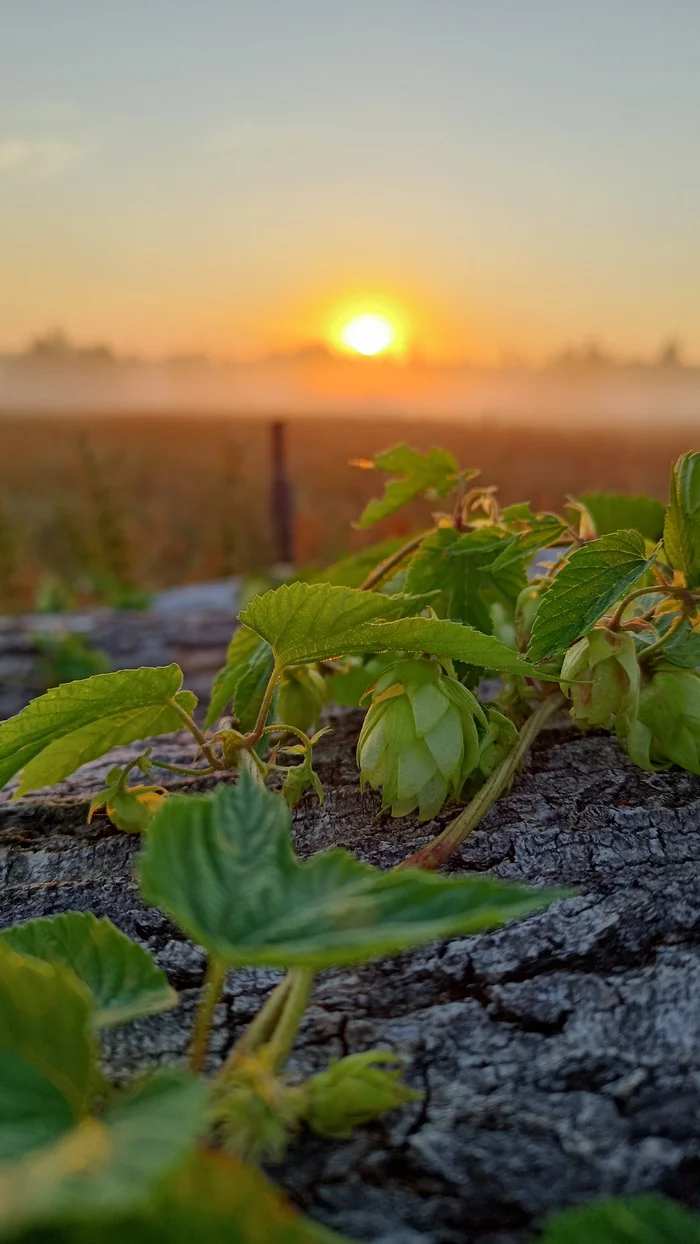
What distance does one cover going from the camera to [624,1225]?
1.72ft

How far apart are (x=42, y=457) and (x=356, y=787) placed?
23.1m

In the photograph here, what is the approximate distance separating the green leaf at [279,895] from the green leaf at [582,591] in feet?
1.19

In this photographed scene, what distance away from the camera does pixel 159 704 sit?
939 mm

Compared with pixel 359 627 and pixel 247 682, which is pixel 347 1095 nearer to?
pixel 359 627

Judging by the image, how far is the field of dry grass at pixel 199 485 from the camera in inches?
370

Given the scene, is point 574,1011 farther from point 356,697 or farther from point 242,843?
point 356,697

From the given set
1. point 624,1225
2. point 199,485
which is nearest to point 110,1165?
point 624,1225

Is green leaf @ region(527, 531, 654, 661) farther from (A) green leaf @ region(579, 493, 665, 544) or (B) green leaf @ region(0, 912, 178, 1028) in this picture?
(A) green leaf @ region(579, 493, 665, 544)

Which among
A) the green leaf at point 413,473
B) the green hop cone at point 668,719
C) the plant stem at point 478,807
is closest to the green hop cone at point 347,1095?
the plant stem at point 478,807

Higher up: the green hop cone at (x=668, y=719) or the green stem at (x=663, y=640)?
the green stem at (x=663, y=640)

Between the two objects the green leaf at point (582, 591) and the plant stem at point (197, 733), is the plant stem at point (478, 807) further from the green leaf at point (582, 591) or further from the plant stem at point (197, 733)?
the plant stem at point (197, 733)

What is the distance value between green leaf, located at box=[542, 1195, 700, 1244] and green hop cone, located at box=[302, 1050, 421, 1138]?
122 millimetres

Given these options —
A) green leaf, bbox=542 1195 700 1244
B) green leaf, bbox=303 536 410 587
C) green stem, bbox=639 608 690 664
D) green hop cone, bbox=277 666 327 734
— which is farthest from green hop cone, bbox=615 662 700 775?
green leaf, bbox=303 536 410 587

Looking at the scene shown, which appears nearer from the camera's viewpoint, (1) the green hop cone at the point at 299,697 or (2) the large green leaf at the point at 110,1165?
(2) the large green leaf at the point at 110,1165
